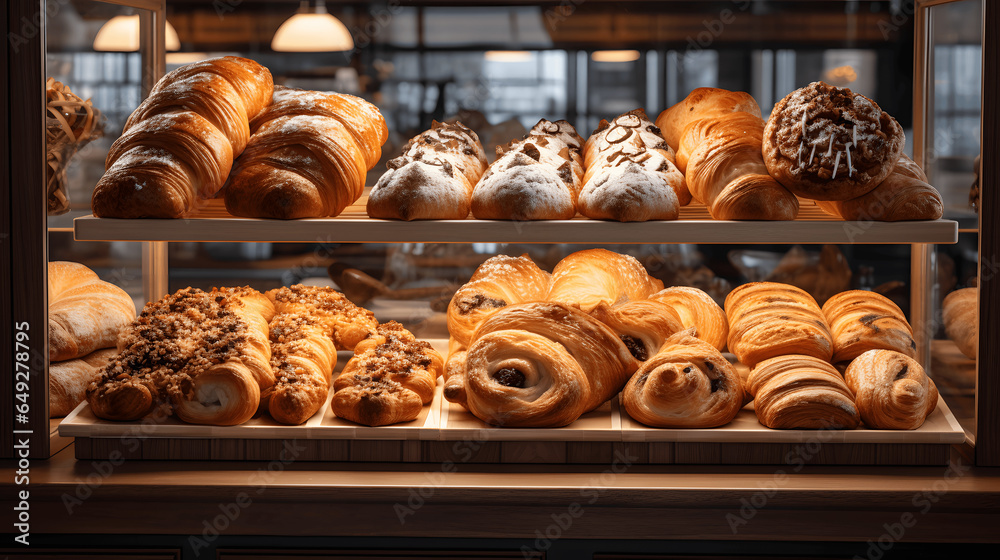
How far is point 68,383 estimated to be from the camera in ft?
7.00

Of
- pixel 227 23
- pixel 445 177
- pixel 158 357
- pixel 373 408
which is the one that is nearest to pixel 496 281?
pixel 445 177

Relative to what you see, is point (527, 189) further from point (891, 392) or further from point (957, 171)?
point (957, 171)

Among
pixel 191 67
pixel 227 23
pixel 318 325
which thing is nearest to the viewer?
pixel 191 67

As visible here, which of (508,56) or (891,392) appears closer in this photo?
(891,392)

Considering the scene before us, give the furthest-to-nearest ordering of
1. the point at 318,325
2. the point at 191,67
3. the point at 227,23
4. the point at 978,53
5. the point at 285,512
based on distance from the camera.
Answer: the point at 227,23, the point at 318,325, the point at 191,67, the point at 978,53, the point at 285,512

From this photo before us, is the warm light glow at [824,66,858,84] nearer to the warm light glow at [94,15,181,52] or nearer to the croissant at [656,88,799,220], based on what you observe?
the croissant at [656,88,799,220]

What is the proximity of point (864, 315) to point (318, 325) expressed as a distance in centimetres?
162

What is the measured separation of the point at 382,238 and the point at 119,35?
122cm

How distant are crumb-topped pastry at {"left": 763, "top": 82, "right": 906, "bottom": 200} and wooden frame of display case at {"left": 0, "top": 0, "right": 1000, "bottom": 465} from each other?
12 centimetres

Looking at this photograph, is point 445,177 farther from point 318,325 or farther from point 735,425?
point 735,425

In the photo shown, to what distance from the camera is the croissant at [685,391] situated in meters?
1.86

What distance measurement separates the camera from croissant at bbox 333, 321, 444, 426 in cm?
190

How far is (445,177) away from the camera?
6.66 feet

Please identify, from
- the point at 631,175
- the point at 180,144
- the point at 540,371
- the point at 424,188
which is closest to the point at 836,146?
the point at 631,175
